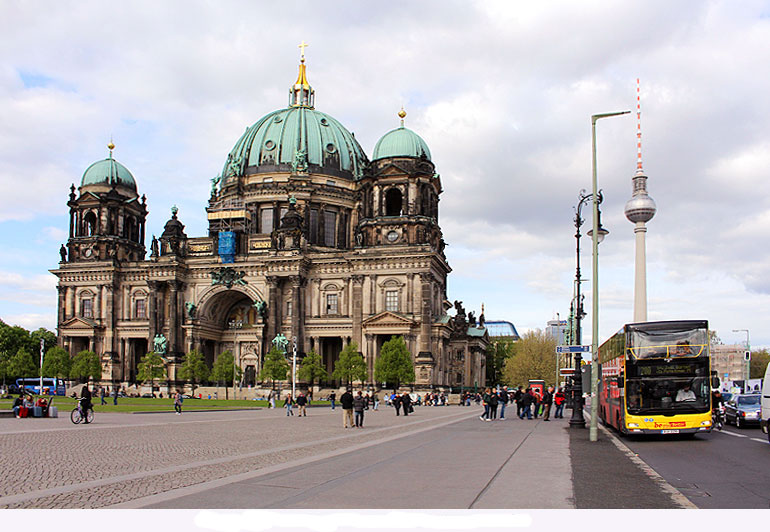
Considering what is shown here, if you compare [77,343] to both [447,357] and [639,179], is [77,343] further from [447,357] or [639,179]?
[639,179]

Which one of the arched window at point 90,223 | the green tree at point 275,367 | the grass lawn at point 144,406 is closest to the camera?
the grass lawn at point 144,406

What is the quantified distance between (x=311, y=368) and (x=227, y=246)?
19.4 meters

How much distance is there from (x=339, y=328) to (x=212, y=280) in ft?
52.8

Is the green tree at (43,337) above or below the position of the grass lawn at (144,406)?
above

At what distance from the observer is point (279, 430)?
32188mm

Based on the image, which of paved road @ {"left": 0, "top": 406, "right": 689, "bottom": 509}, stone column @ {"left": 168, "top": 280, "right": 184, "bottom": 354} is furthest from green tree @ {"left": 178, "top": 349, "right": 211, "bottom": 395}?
paved road @ {"left": 0, "top": 406, "right": 689, "bottom": 509}

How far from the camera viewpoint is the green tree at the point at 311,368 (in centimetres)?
7850

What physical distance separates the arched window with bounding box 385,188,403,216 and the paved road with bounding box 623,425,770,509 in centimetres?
5681

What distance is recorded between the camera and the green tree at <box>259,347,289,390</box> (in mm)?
77375

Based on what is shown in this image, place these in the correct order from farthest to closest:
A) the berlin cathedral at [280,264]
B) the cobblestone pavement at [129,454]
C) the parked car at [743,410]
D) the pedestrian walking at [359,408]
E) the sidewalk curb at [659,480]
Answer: the berlin cathedral at [280,264]
the parked car at [743,410]
the pedestrian walking at [359,408]
the cobblestone pavement at [129,454]
the sidewalk curb at [659,480]

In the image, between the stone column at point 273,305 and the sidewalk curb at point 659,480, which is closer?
the sidewalk curb at point 659,480

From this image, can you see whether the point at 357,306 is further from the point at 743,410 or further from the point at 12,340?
the point at 12,340

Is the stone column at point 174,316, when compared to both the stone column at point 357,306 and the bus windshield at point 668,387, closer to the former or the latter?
the stone column at point 357,306

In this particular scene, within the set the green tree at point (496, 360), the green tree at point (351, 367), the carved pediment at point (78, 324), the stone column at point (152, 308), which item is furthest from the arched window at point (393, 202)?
the green tree at point (496, 360)
